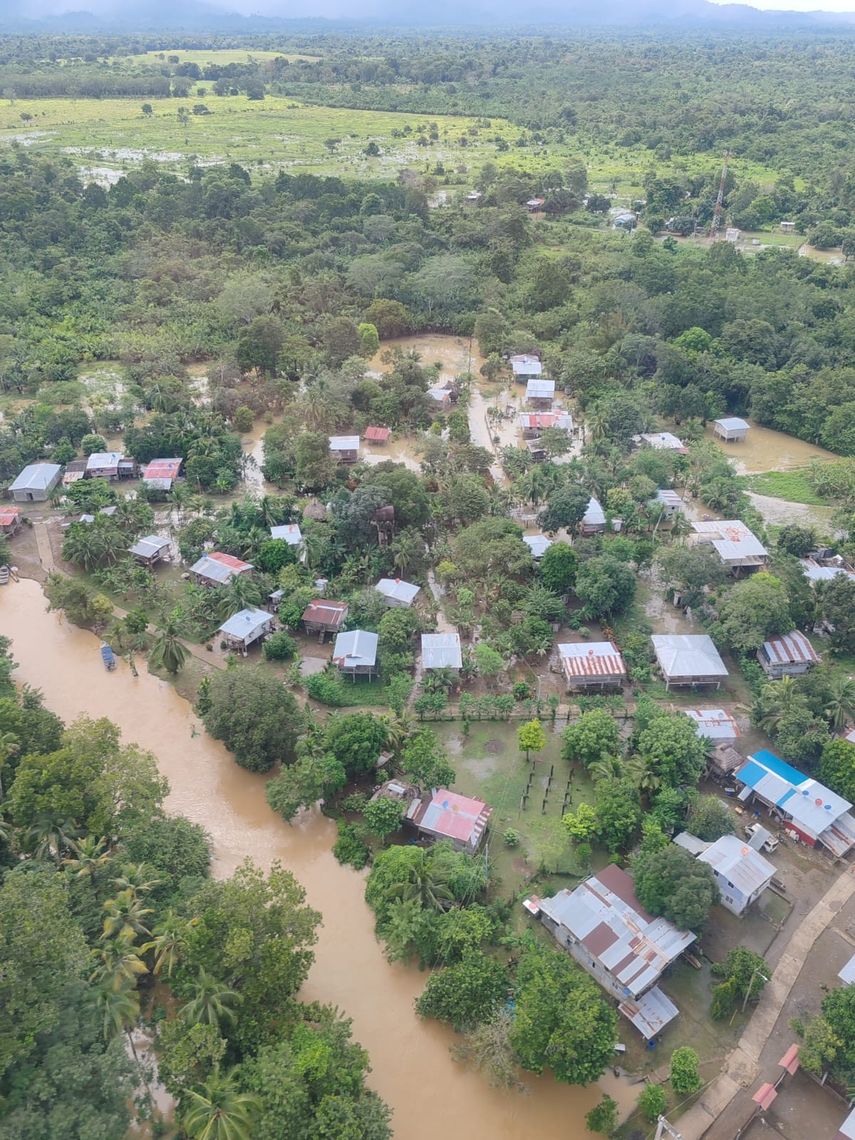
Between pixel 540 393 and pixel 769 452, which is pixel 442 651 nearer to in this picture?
pixel 540 393

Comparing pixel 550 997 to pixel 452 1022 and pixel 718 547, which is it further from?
pixel 718 547

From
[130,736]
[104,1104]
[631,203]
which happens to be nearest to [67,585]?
[130,736]

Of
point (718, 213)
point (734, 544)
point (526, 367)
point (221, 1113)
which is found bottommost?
point (221, 1113)

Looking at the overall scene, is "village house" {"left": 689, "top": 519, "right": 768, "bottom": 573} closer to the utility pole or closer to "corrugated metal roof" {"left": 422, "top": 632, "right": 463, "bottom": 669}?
"corrugated metal roof" {"left": 422, "top": 632, "right": 463, "bottom": 669}

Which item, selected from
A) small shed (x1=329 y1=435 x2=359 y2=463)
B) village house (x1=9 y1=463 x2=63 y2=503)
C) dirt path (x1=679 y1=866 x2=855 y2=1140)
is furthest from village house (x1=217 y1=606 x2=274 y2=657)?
dirt path (x1=679 y1=866 x2=855 y2=1140)

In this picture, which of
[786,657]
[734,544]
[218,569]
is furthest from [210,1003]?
[734,544]
